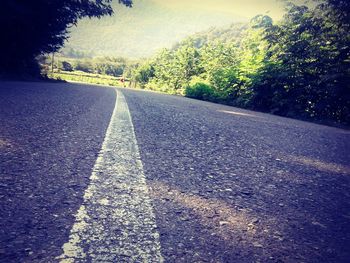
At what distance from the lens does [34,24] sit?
1465cm

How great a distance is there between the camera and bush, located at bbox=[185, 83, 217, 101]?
20914 mm

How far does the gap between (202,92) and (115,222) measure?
21.9 meters

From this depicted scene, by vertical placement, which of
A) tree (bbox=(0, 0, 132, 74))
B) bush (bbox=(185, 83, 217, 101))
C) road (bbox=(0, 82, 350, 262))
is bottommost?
road (bbox=(0, 82, 350, 262))

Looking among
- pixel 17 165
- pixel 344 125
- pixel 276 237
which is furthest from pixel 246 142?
pixel 344 125

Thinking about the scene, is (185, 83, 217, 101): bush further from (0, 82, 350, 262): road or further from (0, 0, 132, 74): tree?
(0, 82, 350, 262): road

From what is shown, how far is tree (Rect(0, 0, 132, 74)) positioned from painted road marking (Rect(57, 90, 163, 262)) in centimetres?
1379

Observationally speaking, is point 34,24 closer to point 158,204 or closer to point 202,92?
point 202,92

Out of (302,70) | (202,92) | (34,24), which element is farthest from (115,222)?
(202,92)

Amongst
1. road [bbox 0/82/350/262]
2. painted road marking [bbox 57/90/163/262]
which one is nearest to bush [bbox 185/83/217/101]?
road [bbox 0/82/350/262]

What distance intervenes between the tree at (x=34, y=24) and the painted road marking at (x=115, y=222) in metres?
13.8

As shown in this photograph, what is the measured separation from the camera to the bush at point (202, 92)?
2091 centimetres

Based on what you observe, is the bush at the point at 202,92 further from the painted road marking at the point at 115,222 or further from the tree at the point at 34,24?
the painted road marking at the point at 115,222

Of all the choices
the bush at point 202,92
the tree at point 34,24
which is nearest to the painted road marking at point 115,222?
the tree at point 34,24

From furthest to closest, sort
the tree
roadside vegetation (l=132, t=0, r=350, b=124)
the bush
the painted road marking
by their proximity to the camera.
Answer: the bush → the tree → roadside vegetation (l=132, t=0, r=350, b=124) → the painted road marking
